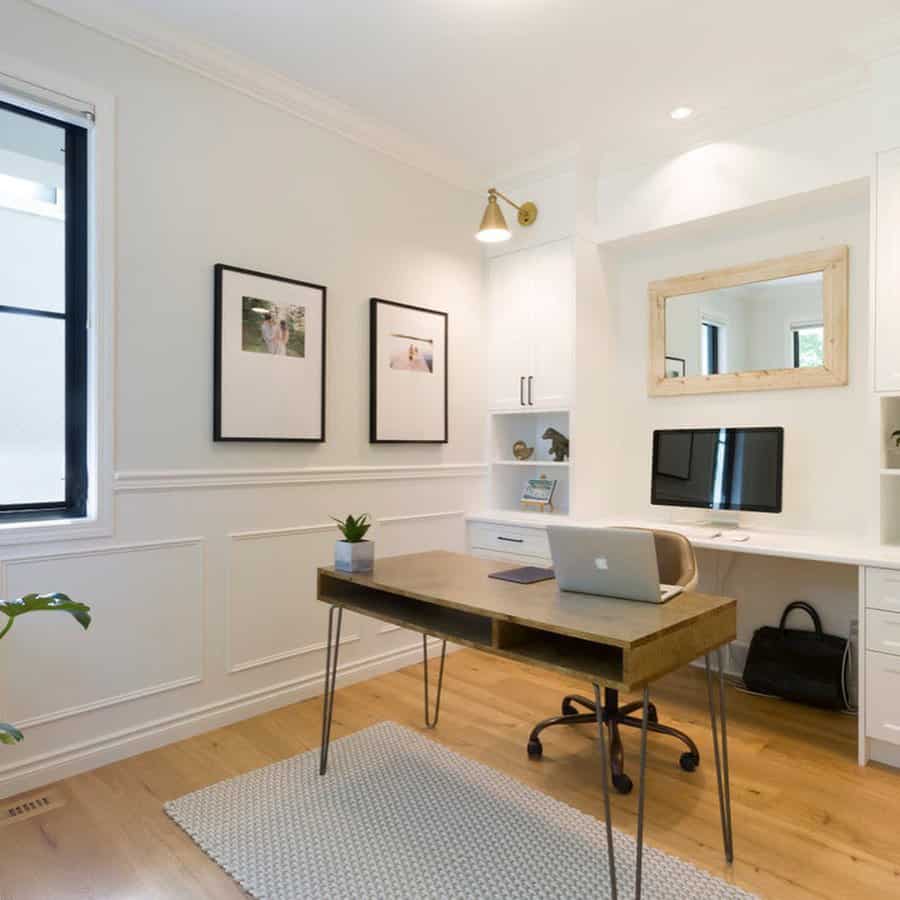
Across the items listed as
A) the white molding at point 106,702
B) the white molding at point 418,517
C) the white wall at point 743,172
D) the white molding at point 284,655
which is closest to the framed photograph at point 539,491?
the white molding at point 418,517

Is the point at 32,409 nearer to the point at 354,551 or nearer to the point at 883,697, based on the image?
the point at 354,551

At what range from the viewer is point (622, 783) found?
7.78 ft

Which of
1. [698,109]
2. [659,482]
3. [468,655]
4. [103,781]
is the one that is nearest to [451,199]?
[698,109]

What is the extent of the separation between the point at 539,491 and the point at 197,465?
212 cm

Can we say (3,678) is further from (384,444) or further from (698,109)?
(698,109)

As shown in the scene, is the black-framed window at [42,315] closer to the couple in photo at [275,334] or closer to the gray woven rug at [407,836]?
the couple in photo at [275,334]

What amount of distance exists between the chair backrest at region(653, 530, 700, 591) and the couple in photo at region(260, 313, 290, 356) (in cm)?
190

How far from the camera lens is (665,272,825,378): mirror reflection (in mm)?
3314

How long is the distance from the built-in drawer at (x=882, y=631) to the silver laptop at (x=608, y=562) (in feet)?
3.67

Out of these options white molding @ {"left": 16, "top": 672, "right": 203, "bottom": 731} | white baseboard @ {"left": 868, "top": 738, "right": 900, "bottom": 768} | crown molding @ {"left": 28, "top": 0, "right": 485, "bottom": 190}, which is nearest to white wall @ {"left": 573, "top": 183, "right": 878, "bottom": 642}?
white baseboard @ {"left": 868, "top": 738, "right": 900, "bottom": 768}

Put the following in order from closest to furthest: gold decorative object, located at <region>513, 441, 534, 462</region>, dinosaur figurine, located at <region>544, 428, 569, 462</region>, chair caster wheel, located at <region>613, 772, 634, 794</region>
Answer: chair caster wheel, located at <region>613, 772, 634, 794</region> → dinosaur figurine, located at <region>544, 428, 569, 462</region> → gold decorative object, located at <region>513, 441, 534, 462</region>

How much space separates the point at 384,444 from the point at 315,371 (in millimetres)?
602

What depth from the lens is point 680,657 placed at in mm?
1729

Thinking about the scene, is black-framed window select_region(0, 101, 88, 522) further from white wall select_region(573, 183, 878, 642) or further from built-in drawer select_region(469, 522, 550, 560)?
white wall select_region(573, 183, 878, 642)
